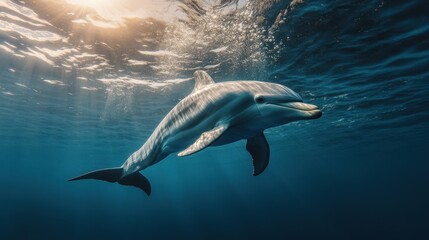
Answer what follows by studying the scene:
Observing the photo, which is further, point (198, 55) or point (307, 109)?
point (198, 55)

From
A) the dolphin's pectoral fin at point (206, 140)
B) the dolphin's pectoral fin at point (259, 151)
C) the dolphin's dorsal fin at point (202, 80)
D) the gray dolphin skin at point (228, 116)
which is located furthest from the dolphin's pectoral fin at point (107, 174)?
the dolphin's pectoral fin at point (206, 140)

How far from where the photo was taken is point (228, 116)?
3422 mm

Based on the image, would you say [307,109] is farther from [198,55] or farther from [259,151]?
[198,55]

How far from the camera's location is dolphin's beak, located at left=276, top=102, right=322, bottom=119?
2832 mm

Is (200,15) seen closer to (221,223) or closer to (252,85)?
(252,85)

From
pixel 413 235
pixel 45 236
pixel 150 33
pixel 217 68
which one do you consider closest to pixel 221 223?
pixel 45 236

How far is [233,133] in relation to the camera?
3.68m

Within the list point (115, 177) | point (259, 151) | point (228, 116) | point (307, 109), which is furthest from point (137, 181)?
point (307, 109)

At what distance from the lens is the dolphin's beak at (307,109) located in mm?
2832

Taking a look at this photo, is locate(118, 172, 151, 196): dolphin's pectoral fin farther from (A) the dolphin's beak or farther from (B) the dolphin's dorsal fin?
(A) the dolphin's beak

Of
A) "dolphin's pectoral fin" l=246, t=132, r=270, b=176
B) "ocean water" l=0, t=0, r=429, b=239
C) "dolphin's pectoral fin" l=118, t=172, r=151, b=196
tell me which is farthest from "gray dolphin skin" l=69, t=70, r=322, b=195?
"ocean water" l=0, t=0, r=429, b=239

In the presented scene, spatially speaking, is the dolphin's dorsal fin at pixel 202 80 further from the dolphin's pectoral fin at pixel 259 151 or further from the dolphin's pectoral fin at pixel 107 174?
the dolphin's pectoral fin at pixel 107 174

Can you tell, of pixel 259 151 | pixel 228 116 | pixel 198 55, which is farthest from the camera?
pixel 198 55

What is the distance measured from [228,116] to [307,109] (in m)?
0.99
